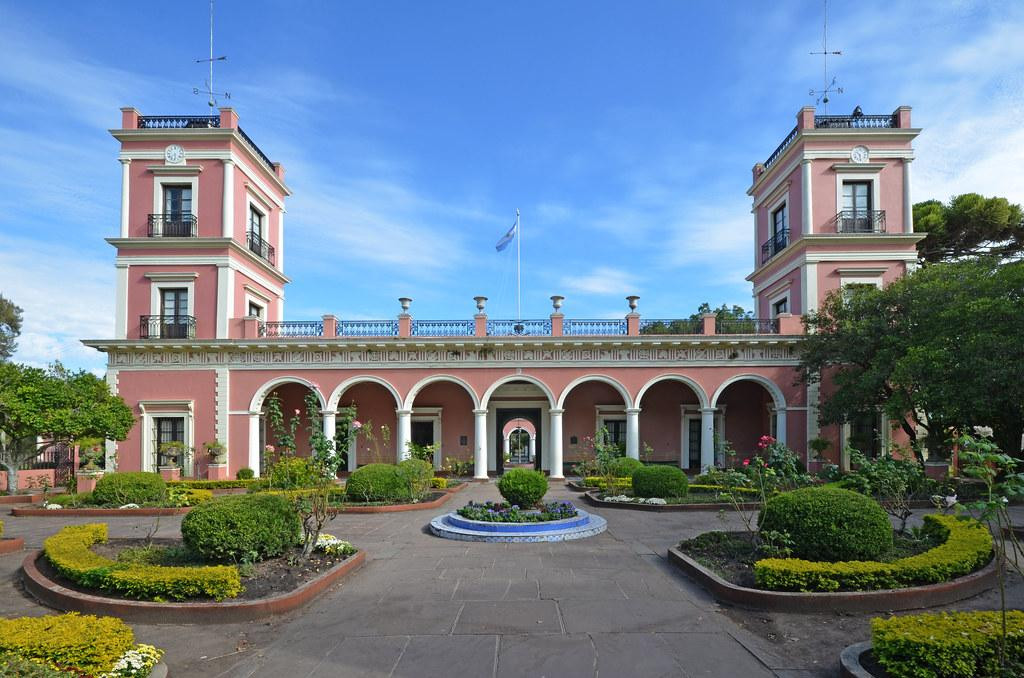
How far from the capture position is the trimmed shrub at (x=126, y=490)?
45.0ft

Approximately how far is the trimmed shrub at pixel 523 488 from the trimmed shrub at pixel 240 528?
4810mm

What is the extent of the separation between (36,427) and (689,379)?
20658 mm

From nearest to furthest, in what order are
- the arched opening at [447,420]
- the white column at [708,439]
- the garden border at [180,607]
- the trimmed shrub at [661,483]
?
the garden border at [180,607] → the trimmed shrub at [661,483] → the white column at [708,439] → the arched opening at [447,420]

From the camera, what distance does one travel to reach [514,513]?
10742 millimetres

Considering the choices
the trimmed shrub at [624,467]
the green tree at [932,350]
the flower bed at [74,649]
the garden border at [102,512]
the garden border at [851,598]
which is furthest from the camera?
the trimmed shrub at [624,467]

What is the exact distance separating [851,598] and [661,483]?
27.0ft

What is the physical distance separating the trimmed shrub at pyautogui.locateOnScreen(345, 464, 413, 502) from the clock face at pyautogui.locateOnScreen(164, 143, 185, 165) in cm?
1510

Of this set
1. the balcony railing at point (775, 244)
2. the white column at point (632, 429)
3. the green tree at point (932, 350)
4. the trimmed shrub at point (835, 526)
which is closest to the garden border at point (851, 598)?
the trimmed shrub at point (835, 526)

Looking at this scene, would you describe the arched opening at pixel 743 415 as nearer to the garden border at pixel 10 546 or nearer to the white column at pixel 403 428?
the white column at pixel 403 428

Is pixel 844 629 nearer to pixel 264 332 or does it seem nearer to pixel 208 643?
pixel 208 643

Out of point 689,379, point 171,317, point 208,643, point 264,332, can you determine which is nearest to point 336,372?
point 264,332

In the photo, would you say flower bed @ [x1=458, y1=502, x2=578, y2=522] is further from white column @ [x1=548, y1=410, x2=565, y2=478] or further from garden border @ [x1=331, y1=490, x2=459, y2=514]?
white column @ [x1=548, y1=410, x2=565, y2=478]

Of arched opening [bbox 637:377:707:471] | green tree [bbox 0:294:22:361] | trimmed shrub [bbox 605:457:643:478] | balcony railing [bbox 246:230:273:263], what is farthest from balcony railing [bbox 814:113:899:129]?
green tree [bbox 0:294:22:361]

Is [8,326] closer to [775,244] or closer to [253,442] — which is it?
[253,442]
